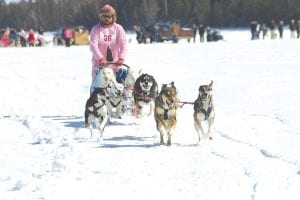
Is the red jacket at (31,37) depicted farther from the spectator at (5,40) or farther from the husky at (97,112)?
the husky at (97,112)

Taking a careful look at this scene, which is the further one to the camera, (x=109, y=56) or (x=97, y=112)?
(x=109, y=56)

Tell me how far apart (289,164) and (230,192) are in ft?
4.00

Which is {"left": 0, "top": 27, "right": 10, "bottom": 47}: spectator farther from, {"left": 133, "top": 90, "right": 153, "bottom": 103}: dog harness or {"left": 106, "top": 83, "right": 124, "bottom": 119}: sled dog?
{"left": 133, "top": 90, "right": 153, "bottom": 103}: dog harness

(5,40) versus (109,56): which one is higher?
(109,56)

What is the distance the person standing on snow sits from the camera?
10.3 meters

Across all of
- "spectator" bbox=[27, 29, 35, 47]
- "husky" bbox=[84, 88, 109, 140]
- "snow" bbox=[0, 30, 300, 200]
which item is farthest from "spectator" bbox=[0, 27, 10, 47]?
"husky" bbox=[84, 88, 109, 140]

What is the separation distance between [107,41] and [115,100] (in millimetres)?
1130

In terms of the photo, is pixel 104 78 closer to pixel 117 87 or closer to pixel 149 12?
pixel 117 87

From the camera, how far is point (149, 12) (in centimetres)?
7500

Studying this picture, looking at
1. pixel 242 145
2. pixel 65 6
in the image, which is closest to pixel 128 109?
pixel 242 145

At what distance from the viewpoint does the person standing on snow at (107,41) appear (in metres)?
10.3

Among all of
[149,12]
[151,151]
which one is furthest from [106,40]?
[149,12]

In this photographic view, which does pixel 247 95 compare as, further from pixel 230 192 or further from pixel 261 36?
pixel 261 36

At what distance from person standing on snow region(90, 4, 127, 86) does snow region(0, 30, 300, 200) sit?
1.02 metres
